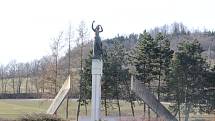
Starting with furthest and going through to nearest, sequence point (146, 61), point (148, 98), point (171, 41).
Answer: point (171, 41) → point (146, 61) → point (148, 98)

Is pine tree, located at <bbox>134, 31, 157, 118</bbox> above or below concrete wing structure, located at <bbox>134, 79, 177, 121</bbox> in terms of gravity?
above

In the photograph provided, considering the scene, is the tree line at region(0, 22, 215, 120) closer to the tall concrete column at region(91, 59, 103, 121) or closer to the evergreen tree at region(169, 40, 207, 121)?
the evergreen tree at region(169, 40, 207, 121)

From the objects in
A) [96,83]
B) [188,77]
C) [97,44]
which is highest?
[97,44]

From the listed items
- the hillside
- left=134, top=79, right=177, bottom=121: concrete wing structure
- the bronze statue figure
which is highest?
Result: the hillside

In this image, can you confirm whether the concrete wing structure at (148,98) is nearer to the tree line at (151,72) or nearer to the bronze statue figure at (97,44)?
the bronze statue figure at (97,44)

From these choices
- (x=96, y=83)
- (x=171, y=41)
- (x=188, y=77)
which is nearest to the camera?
(x=96, y=83)

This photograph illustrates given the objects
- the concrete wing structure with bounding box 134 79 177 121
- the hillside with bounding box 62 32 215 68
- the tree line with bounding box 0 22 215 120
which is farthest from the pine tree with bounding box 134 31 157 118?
the concrete wing structure with bounding box 134 79 177 121

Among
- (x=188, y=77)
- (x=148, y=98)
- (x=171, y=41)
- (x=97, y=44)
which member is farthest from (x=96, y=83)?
(x=171, y=41)

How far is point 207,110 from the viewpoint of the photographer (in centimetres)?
4078

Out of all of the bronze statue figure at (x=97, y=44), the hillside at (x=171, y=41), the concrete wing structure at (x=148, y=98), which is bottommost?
the concrete wing structure at (x=148, y=98)

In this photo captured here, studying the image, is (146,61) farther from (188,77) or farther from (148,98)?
(148,98)

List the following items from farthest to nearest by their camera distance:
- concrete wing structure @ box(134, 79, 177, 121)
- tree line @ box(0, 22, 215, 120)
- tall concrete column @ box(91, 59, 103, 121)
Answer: tree line @ box(0, 22, 215, 120)
concrete wing structure @ box(134, 79, 177, 121)
tall concrete column @ box(91, 59, 103, 121)

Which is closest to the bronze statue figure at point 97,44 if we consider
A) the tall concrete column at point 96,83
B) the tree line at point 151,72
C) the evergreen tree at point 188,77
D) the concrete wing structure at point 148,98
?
the tall concrete column at point 96,83

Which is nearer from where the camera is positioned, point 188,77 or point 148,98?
point 148,98
